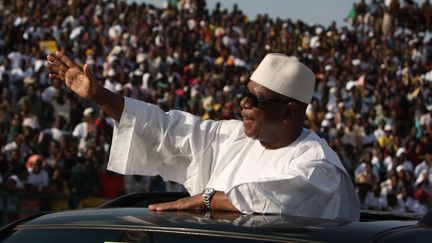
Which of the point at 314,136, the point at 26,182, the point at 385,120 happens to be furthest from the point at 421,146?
the point at 314,136

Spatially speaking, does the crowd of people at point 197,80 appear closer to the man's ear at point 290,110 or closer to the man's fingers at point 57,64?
the man's fingers at point 57,64

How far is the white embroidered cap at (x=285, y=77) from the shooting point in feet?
14.7

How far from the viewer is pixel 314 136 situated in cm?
447

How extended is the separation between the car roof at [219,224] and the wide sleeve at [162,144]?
108 centimetres

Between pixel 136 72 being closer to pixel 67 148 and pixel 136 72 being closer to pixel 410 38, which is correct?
pixel 67 148

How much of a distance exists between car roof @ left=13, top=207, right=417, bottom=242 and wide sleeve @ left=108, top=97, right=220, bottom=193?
108 cm

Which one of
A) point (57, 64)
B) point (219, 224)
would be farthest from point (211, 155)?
point (219, 224)

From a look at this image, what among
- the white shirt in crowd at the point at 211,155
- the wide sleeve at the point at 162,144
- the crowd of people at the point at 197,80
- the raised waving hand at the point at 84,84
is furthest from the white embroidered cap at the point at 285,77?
the crowd of people at the point at 197,80

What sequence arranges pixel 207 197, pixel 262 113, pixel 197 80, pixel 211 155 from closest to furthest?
1. pixel 207 197
2. pixel 262 113
3. pixel 211 155
4. pixel 197 80

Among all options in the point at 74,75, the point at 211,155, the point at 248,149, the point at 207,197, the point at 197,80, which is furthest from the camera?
the point at 197,80

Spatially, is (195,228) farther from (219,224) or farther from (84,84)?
(84,84)

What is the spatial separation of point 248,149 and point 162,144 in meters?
0.39

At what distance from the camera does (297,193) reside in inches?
154

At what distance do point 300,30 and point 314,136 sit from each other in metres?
22.9
